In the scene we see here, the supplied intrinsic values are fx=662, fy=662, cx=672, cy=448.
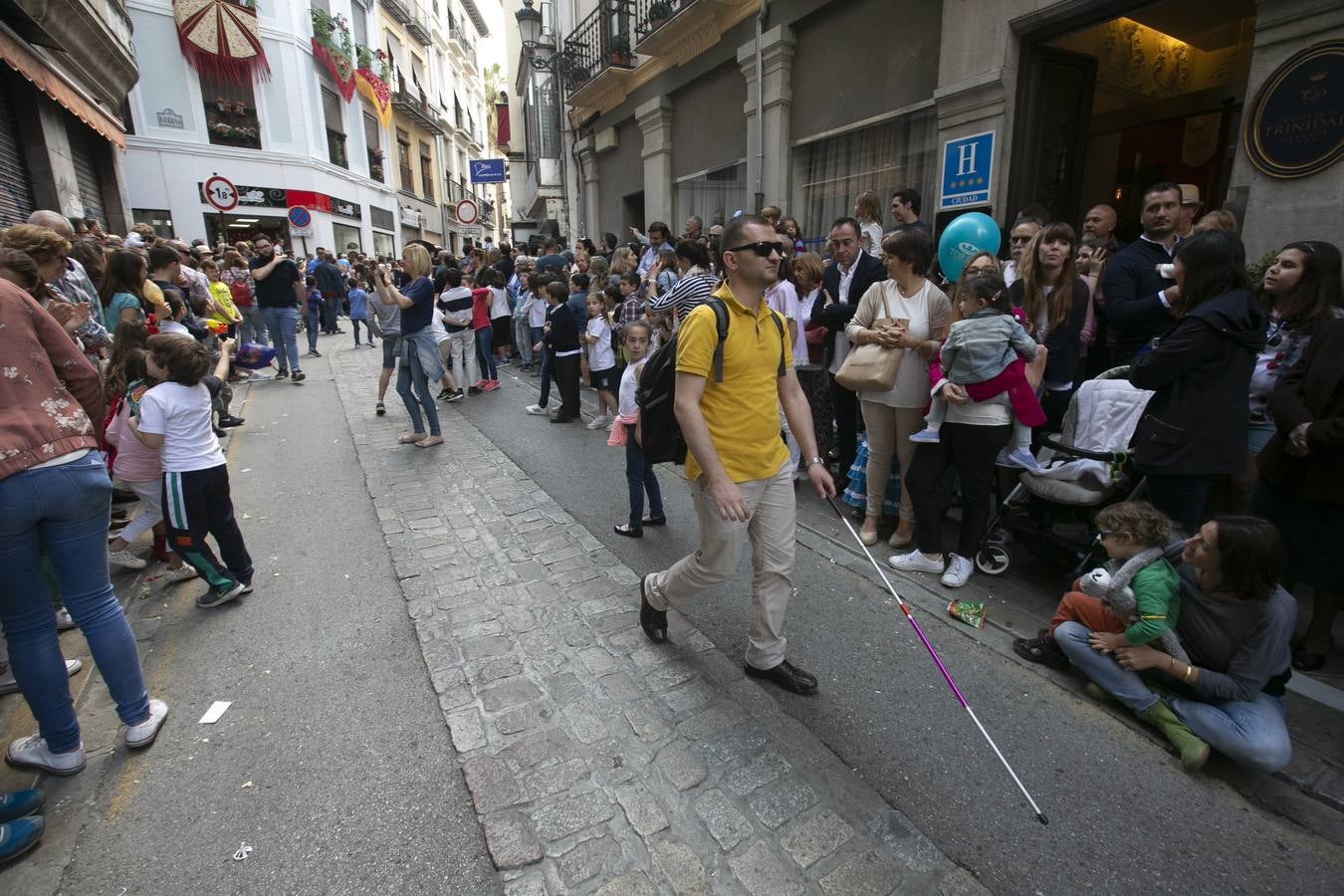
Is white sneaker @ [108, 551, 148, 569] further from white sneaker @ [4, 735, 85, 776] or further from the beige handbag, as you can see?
the beige handbag

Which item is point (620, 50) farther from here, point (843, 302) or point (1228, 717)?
point (1228, 717)

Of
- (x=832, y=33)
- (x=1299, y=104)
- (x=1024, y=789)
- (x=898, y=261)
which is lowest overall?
(x=1024, y=789)

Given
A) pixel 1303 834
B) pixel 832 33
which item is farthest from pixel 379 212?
pixel 1303 834

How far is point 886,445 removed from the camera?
15.1 feet

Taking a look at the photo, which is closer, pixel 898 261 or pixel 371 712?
pixel 371 712

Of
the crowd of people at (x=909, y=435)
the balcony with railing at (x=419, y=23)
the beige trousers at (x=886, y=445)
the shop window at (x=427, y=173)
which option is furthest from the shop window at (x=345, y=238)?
the beige trousers at (x=886, y=445)

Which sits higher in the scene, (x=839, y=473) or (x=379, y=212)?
(x=379, y=212)

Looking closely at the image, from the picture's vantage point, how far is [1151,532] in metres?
2.90

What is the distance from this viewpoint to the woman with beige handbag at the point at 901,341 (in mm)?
4242

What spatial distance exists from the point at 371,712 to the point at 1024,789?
8.71 feet

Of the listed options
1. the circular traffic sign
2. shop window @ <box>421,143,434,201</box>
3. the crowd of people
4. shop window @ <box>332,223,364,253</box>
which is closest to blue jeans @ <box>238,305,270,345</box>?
the circular traffic sign

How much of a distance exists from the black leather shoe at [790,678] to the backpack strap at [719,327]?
1.38m

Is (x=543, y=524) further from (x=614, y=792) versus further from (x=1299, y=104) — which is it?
(x=1299, y=104)

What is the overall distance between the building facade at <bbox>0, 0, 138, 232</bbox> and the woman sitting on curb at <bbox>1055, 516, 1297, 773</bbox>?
1229 cm
